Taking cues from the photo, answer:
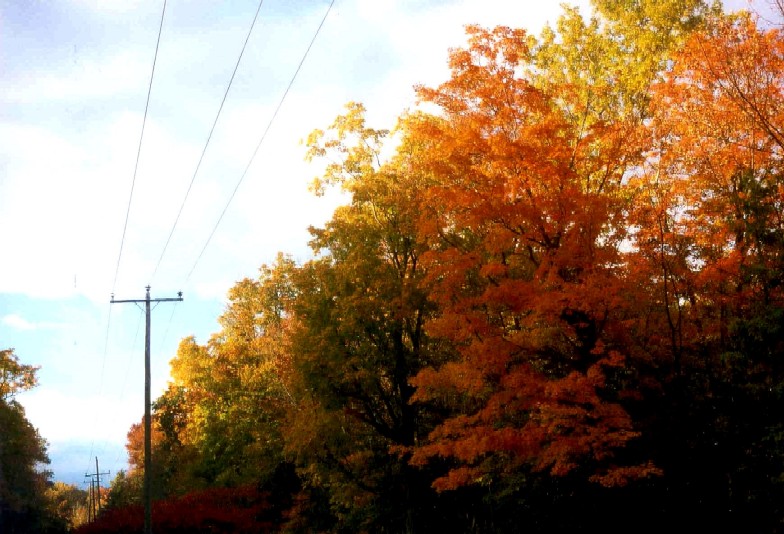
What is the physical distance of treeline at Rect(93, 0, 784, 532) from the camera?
16.3 m

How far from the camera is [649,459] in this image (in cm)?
1648

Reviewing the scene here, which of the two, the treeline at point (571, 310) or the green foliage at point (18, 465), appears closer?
the treeline at point (571, 310)

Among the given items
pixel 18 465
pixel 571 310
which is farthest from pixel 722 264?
pixel 18 465

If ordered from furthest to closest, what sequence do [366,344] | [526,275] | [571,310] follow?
[366,344], [526,275], [571,310]

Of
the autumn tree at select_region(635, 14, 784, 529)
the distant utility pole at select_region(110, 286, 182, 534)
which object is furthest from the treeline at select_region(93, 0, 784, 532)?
the distant utility pole at select_region(110, 286, 182, 534)

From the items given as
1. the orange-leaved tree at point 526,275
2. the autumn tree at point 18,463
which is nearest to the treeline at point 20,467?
the autumn tree at point 18,463

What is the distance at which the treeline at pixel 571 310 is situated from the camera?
16.3 meters

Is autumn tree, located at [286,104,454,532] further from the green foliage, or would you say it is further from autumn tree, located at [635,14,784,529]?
the green foliage

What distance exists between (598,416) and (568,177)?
5432 mm

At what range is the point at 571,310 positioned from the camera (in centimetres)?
1670

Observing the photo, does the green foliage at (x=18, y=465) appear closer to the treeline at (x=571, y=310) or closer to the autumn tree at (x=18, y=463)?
the autumn tree at (x=18, y=463)

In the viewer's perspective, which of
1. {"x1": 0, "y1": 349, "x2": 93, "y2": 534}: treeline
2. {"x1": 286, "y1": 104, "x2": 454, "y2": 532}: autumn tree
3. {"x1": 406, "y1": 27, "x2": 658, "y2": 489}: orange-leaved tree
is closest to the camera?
{"x1": 406, "y1": 27, "x2": 658, "y2": 489}: orange-leaved tree

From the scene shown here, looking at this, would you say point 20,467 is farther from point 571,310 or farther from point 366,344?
point 571,310

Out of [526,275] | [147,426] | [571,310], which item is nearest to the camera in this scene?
[571,310]
